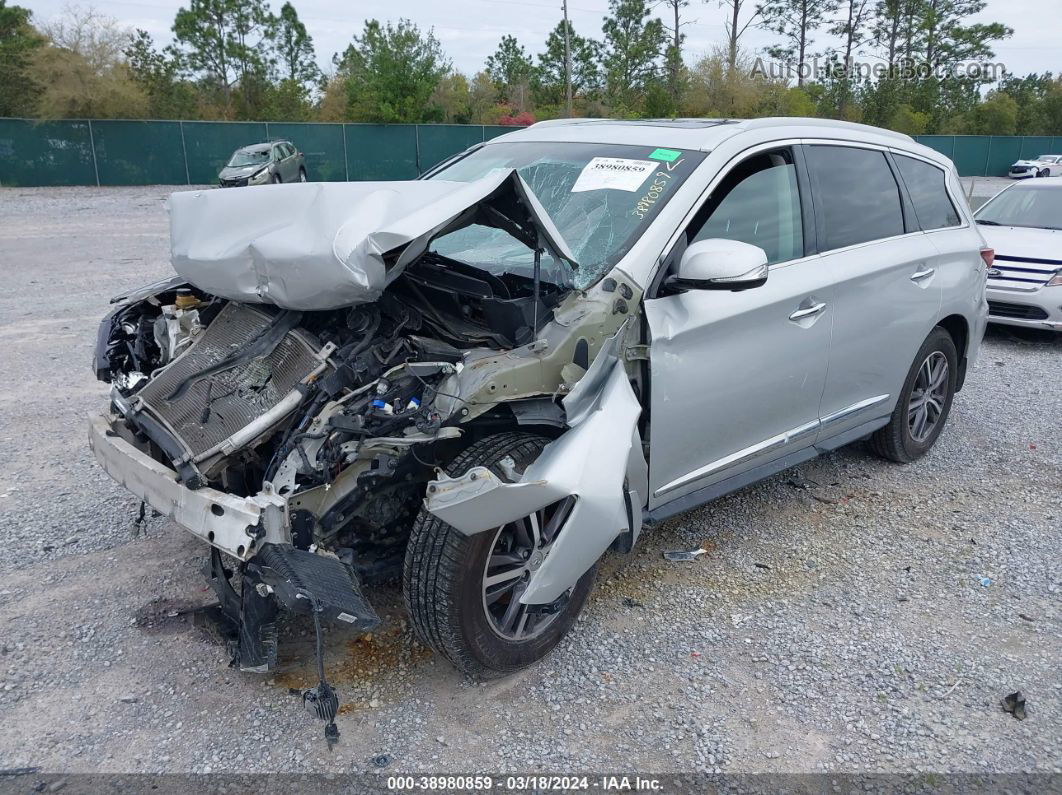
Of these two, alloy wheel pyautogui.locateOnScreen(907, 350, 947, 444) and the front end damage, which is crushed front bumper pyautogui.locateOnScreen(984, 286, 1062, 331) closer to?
alloy wheel pyautogui.locateOnScreen(907, 350, 947, 444)

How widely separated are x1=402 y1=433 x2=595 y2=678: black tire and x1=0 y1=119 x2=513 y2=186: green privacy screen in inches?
1028

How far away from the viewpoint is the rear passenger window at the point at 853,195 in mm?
4008

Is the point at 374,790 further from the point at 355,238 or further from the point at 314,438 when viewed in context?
the point at 355,238

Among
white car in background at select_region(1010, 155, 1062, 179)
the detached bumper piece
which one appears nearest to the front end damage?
the detached bumper piece

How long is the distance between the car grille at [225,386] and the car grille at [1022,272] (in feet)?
24.2

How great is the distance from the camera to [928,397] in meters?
4.99

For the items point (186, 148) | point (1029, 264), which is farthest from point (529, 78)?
point (1029, 264)

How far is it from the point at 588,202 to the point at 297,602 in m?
2.10

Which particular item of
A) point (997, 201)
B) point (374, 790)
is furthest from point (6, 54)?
point (374, 790)

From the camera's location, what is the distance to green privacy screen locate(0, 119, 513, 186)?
27.1 m

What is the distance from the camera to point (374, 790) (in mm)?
2496

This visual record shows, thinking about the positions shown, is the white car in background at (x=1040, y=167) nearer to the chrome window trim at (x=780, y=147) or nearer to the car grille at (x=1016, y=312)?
the car grille at (x=1016, y=312)

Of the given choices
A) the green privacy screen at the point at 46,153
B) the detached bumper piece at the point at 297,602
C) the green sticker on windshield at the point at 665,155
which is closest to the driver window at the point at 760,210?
the green sticker on windshield at the point at 665,155

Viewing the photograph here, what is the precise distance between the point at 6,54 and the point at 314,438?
4043 centimetres
